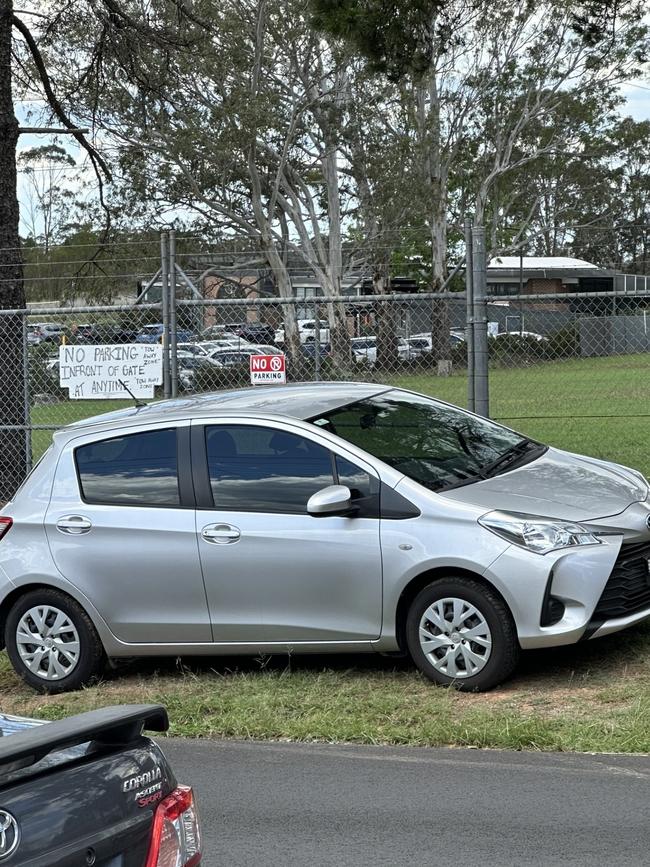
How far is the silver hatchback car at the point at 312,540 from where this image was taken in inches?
243

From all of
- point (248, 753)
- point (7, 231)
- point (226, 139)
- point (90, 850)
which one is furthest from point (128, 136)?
point (90, 850)

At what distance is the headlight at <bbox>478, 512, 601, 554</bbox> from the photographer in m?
6.13

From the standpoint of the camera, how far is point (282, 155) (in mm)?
36094

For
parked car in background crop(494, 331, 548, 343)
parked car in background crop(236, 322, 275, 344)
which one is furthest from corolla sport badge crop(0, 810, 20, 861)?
parked car in background crop(236, 322, 275, 344)

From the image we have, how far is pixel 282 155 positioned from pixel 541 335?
24.5 metres

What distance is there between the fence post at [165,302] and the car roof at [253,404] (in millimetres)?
2387

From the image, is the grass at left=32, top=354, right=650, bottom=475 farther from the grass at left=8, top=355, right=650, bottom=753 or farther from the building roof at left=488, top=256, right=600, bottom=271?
the building roof at left=488, top=256, right=600, bottom=271

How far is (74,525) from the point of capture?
7.02 meters

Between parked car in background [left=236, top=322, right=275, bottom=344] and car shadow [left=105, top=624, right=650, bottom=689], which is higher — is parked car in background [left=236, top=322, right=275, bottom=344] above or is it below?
above

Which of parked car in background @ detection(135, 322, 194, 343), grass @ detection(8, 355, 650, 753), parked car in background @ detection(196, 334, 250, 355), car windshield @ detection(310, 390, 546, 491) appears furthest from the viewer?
parked car in background @ detection(196, 334, 250, 355)

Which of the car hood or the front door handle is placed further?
the front door handle

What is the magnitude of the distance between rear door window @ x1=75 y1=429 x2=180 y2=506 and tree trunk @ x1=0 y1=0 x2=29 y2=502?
4.51 meters

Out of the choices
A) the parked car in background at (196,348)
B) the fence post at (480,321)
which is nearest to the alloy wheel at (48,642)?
the fence post at (480,321)

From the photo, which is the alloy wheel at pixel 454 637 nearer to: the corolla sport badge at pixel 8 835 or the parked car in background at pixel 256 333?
the corolla sport badge at pixel 8 835
